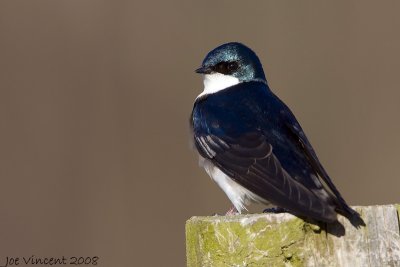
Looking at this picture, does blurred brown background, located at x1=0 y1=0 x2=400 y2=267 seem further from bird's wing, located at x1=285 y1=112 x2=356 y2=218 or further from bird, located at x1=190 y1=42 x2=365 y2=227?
bird's wing, located at x1=285 y1=112 x2=356 y2=218

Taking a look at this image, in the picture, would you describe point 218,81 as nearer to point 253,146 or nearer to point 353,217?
point 253,146

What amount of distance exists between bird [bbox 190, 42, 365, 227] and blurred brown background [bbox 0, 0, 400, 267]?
116cm

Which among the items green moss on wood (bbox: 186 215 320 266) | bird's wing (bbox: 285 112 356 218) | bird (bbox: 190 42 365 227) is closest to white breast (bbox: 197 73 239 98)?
bird (bbox: 190 42 365 227)

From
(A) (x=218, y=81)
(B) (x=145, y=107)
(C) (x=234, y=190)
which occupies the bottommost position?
(C) (x=234, y=190)

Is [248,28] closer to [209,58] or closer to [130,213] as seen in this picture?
[130,213]

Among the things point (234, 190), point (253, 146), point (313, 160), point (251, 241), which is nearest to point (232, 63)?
point (234, 190)

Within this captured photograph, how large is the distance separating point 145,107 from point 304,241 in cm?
293

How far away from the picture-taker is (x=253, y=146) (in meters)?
2.47

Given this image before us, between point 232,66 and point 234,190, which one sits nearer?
point 234,190

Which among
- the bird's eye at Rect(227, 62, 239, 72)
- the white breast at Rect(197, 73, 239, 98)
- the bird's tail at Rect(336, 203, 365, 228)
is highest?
the bird's eye at Rect(227, 62, 239, 72)

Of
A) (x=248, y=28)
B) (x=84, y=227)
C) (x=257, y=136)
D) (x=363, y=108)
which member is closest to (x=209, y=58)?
(x=257, y=136)

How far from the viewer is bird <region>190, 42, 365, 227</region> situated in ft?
7.00

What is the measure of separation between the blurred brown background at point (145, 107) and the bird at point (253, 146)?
1163mm

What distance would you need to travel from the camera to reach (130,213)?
423 centimetres
